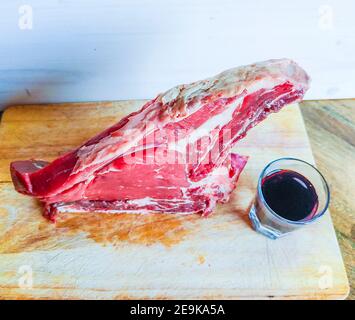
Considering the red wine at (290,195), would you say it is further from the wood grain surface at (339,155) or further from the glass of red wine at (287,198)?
the wood grain surface at (339,155)

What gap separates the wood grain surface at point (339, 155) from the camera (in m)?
1.05

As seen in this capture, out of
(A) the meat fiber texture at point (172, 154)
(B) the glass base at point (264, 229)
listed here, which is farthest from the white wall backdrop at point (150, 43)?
(B) the glass base at point (264, 229)

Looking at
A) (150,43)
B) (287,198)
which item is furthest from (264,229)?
(150,43)

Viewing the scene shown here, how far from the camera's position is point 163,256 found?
969mm

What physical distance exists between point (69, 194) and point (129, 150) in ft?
0.61

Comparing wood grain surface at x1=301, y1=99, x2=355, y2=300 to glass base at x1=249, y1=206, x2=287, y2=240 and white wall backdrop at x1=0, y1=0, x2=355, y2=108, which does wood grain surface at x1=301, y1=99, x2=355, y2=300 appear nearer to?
white wall backdrop at x1=0, y1=0, x2=355, y2=108

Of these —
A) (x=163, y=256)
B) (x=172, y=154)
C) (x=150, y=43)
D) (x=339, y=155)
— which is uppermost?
(x=150, y=43)

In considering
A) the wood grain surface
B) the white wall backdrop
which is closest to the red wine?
the wood grain surface

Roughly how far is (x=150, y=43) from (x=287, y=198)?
468 mm

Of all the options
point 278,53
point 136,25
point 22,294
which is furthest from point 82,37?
point 22,294

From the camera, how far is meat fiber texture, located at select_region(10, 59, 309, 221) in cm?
80

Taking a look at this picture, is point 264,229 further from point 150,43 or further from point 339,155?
point 150,43

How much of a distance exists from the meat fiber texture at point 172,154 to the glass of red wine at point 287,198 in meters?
0.09

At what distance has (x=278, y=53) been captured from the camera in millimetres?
1095
